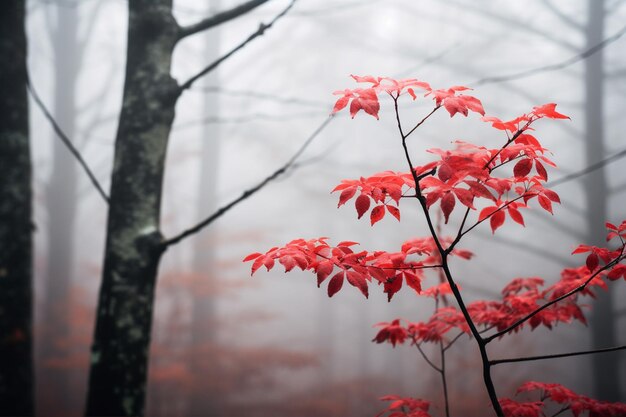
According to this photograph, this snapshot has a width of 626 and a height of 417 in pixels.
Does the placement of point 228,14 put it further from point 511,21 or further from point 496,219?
point 511,21

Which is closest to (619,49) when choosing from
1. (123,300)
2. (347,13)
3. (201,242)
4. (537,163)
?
(347,13)

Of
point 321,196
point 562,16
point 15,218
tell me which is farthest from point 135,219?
point 321,196

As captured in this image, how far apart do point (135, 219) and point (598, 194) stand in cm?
602

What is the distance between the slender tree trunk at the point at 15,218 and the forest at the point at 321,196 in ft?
0.03

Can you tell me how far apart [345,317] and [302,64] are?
19210 millimetres


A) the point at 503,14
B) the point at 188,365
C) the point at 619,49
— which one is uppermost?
the point at 503,14

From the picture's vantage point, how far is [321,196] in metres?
9.41

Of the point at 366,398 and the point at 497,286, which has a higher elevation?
the point at 497,286

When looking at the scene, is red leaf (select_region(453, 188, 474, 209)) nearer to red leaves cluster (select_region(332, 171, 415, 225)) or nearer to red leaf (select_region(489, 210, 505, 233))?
red leaves cluster (select_region(332, 171, 415, 225))

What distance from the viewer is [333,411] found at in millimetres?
8508

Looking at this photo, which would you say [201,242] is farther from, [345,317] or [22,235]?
[345,317]

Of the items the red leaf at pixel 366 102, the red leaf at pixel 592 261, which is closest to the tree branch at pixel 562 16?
the red leaf at pixel 592 261

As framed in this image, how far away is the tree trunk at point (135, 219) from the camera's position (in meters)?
1.74

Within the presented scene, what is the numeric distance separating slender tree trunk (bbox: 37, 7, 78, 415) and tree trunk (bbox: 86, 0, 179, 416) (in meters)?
8.06
